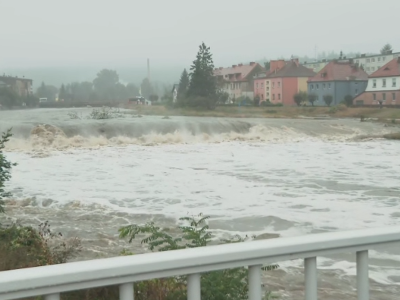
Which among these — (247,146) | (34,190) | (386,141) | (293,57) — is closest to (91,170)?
(34,190)

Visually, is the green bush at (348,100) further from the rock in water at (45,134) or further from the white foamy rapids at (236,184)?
the rock in water at (45,134)

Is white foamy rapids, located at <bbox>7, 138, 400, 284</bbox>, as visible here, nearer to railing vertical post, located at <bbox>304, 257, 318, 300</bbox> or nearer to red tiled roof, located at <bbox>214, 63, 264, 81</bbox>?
red tiled roof, located at <bbox>214, 63, 264, 81</bbox>

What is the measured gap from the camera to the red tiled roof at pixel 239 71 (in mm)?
13734

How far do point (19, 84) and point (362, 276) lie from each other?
13.2m

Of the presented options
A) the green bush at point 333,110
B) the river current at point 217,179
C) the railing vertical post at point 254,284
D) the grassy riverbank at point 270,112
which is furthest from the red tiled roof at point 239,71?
the railing vertical post at point 254,284

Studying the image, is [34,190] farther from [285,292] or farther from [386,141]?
[386,141]

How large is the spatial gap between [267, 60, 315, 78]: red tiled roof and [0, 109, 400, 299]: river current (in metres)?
1.63

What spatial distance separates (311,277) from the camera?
1.22 metres

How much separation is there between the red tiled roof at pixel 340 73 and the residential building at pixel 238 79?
4.46ft

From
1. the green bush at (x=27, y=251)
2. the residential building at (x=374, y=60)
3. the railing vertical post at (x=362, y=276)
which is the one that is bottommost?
the green bush at (x=27, y=251)

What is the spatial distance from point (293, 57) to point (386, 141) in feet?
12.6

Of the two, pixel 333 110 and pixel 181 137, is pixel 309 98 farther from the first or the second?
pixel 181 137

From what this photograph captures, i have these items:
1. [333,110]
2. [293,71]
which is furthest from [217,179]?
[333,110]

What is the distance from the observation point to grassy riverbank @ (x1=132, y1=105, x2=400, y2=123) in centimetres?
1400
